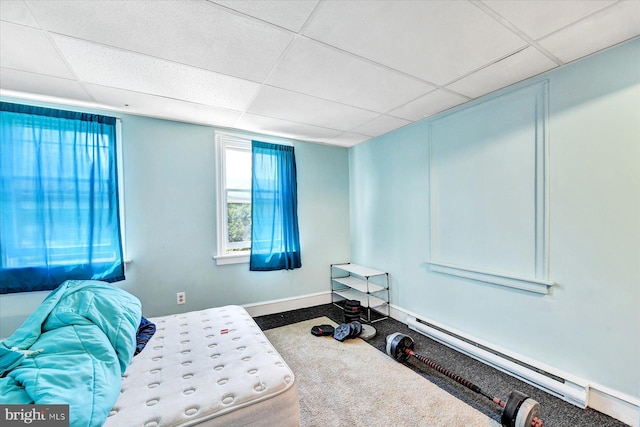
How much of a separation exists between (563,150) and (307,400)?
2.53 meters

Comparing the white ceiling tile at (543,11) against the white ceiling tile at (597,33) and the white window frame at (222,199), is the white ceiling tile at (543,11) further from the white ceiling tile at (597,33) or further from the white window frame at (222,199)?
the white window frame at (222,199)

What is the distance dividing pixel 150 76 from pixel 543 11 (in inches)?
97.3

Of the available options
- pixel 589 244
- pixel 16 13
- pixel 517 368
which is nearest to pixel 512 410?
pixel 517 368

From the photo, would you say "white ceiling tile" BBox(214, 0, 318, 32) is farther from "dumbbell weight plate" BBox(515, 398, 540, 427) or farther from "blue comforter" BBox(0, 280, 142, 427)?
"dumbbell weight plate" BBox(515, 398, 540, 427)

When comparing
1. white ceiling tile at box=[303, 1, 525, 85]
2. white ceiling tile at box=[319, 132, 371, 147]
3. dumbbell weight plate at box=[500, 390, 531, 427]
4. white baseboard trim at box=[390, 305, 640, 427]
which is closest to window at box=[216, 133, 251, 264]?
white ceiling tile at box=[319, 132, 371, 147]

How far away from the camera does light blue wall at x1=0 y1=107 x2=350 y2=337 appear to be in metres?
2.59

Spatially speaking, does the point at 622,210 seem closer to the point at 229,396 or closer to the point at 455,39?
the point at 455,39

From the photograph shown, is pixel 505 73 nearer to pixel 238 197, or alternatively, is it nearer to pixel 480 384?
pixel 480 384

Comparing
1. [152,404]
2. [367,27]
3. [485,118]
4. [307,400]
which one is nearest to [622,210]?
[485,118]

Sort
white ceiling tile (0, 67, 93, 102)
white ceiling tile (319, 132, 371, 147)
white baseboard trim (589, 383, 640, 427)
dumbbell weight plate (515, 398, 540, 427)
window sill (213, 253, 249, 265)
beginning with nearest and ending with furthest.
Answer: dumbbell weight plate (515, 398, 540, 427)
white baseboard trim (589, 383, 640, 427)
white ceiling tile (0, 67, 93, 102)
window sill (213, 253, 249, 265)
white ceiling tile (319, 132, 371, 147)

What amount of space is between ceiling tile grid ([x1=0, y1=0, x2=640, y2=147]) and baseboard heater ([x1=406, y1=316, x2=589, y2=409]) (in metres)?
2.22

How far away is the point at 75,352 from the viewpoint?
49.1 inches

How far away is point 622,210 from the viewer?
157 centimetres

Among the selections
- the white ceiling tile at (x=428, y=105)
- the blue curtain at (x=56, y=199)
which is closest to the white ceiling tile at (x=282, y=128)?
the white ceiling tile at (x=428, y=105)
